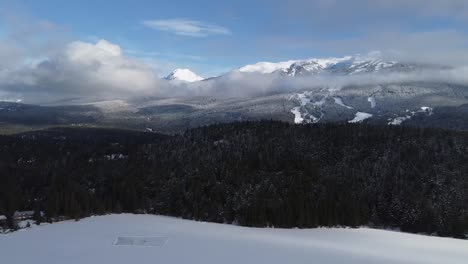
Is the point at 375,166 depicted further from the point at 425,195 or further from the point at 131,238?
the point at 131,238

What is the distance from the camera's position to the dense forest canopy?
4530 inches

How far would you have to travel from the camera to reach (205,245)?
246ft

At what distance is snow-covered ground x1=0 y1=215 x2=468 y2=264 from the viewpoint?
65.9 meters

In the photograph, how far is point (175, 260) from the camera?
63.8 meters

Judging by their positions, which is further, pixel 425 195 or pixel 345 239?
pixel 425 195

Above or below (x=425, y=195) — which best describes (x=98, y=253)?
above

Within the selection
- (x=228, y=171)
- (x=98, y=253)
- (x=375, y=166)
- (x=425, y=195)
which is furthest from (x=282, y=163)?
(x=98, y=253)

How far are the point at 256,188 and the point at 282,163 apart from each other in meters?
21.0

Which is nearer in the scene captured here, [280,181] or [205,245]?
[205,245]

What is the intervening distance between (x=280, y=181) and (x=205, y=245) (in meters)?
62.3

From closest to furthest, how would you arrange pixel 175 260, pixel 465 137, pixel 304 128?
pixel 175 260
pixel 465 137
pixel 304 128

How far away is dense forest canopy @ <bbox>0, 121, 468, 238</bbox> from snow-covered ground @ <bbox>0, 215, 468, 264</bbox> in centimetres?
1540

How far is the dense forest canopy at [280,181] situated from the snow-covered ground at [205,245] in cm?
Result: 1540

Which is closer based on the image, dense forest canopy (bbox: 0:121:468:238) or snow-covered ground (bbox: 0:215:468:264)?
snow-covered ground (bbox: 0:215:468:264)
